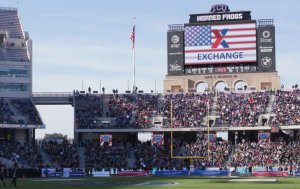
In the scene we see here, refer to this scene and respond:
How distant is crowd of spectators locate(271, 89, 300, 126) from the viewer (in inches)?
2908

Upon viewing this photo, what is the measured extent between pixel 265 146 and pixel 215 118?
8.46m

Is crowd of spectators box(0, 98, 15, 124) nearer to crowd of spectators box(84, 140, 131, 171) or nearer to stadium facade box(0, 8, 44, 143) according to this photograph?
stadium facade box(0, 8, 44, 143)

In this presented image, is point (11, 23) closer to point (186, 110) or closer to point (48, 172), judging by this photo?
point (186, 110)

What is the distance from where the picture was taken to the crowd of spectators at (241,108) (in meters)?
76.4

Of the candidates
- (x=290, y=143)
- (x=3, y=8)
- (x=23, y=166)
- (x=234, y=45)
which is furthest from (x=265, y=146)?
(x=3, y=8)

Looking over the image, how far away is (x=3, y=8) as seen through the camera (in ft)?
278

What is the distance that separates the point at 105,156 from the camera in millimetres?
73812

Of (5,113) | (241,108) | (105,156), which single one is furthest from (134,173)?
(241,108)

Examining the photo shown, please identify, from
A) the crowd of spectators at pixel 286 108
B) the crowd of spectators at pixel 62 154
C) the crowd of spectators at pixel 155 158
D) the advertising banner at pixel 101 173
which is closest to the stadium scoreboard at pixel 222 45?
the crowd of spectators at pixel 286 108

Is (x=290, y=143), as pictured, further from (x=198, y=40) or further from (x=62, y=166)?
(x=62, y=166)

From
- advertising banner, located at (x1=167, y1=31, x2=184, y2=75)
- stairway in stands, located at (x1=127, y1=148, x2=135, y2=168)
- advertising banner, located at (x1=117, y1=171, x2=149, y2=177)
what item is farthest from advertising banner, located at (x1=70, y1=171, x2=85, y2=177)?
advertising banner, located at (x1=167, y1=31, x2=184, y2=75)

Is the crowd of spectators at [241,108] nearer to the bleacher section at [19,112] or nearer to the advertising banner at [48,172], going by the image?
the advertising banner at [48,172]

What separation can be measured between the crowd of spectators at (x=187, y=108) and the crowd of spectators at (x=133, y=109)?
1852mm

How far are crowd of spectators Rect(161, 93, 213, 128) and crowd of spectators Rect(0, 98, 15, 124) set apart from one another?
17708 millimetres
